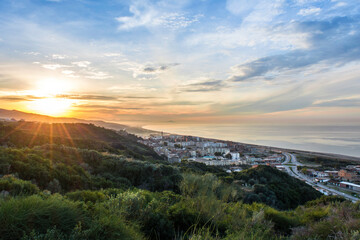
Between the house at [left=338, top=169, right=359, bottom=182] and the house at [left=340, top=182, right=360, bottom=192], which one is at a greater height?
the house at [left=338, top=169, right=359, bottom=182]

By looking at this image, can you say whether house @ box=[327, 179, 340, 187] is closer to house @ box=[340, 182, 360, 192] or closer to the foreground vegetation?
house @ box=[340, 182, 360, 192]

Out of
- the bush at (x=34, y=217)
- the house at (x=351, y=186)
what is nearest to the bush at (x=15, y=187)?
the bush at (x=34, y=217)

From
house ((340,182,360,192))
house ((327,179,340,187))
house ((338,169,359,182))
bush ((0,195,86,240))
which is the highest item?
bush ((0,195,86,240))

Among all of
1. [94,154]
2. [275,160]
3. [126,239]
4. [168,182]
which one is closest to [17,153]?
[94,154]

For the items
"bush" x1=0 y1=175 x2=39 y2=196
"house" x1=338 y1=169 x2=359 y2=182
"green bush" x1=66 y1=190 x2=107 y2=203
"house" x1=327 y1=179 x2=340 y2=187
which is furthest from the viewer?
"house" x1=338 y1=169 x2=359 y2=182

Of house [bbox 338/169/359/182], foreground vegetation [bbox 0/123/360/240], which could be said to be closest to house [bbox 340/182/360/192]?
house [bbox 338/169/359/182]

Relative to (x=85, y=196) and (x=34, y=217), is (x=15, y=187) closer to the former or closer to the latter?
(x=85, y=196)

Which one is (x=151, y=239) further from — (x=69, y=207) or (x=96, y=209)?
(x=69, y=207)

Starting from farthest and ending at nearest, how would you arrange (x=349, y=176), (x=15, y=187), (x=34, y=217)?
(x=349, y=176), (x=15, y=187), (x=34, y=217)

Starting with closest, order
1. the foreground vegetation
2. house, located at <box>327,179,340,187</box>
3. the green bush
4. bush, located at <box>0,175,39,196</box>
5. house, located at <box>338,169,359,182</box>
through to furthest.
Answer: the foreground vegetation → bush, located at <box>0,175,39,196</box> → the green bush → house, located at <box>327,179,340,187</box> → house, located at <box>338,169,359,182</box>

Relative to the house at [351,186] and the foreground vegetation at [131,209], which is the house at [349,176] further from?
the foreground vegetation at [131,209]

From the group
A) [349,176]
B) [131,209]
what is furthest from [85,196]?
[349,176]
